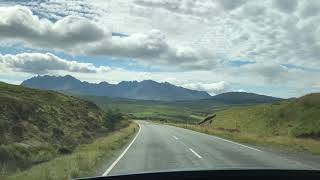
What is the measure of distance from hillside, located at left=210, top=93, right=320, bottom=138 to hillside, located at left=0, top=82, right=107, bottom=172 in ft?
61.0

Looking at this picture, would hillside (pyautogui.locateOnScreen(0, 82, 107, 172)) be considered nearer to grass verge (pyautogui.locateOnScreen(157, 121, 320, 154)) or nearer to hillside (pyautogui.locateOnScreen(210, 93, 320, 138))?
grass verge (pyautogui.locateOnScreen(157, 121, 320, 154))

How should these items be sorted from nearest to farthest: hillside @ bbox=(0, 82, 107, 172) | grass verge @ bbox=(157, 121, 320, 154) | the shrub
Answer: hillside @ bbox=(0, 82, 107, 172) → grass verge @ bbox=(157, 121, 320, 154) → the shrub

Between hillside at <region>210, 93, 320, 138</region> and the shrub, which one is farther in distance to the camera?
the shrub

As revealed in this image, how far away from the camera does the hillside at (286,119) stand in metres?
53.5

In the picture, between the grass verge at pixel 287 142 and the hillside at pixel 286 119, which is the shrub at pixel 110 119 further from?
the grass verge at pixel 287 142

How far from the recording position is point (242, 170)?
5.68 meters

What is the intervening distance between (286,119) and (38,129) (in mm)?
31163

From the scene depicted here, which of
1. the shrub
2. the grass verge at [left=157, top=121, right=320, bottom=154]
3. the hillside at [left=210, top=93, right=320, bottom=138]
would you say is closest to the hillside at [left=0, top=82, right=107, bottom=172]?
the shrub

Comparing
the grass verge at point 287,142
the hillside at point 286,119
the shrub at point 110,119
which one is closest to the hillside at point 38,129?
the shrub at point 110,119

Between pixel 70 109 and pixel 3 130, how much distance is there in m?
27.8

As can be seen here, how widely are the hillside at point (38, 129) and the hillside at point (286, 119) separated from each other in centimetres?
1860

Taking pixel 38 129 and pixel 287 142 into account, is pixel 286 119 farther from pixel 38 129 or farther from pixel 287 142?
pixel 38 129

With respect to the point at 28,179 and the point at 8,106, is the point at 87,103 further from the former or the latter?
the point at 28,179

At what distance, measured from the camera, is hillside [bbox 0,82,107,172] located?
25797mm
